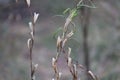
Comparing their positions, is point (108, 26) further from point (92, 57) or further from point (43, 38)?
A: point (43, 38)

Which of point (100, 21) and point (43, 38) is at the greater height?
point (100, 21)

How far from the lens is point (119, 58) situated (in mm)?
5020

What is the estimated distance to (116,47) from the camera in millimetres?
5043

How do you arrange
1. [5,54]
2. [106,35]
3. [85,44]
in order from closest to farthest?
[85,44]
[5,54]
[106,35]

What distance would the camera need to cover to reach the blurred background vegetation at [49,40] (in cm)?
435

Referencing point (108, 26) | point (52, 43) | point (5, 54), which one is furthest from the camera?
point (52, 43)

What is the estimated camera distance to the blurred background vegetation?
14.3 feet

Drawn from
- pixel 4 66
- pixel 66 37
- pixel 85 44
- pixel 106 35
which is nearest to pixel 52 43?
pixel 106 35

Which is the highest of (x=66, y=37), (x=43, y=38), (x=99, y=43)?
(x=66, y=37)

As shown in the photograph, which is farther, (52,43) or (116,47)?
(52,43)

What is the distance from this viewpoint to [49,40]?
7.52 m

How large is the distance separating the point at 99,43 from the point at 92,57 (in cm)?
94

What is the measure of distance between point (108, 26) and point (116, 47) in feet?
3.06

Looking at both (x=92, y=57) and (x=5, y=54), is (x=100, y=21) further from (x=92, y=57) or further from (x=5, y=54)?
(x=5, y=54)
